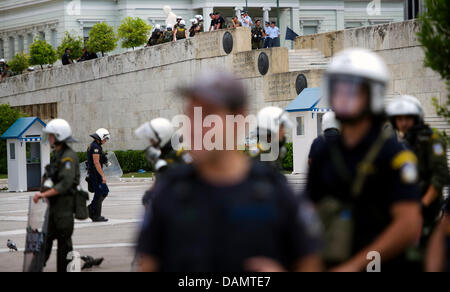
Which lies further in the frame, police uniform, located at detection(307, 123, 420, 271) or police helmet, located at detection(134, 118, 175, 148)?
police helmet, located at detection(134, 118, 175, 148)

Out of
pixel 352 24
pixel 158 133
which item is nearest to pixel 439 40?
pixel 158 133

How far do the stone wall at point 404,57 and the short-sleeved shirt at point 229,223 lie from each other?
2275 centimetres

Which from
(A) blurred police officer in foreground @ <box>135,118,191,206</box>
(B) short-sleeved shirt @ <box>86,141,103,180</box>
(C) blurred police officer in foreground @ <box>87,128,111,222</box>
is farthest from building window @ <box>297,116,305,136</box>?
(A) blurred police officer in foreground @ <box>135,118,191,206</box>

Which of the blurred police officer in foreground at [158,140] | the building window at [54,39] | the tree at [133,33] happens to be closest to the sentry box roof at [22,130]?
the blurred police officer in foreground at [158,140]

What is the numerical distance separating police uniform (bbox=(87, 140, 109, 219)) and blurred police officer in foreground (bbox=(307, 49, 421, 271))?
11682 millimetres

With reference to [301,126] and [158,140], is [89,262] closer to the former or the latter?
[158,140]

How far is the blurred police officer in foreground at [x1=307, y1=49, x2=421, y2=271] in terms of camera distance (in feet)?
12.0

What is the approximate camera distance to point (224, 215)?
2.99 meters

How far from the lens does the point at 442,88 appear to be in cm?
2581

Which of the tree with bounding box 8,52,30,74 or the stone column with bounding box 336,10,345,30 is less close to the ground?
the stone column with bounding box 336,10,345,30

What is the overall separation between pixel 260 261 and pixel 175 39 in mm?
35687

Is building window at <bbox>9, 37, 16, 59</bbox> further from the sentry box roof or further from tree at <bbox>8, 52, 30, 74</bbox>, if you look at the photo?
the sentry box roof

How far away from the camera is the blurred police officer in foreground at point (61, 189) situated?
8.51 metres

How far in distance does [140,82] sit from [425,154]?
109ft
